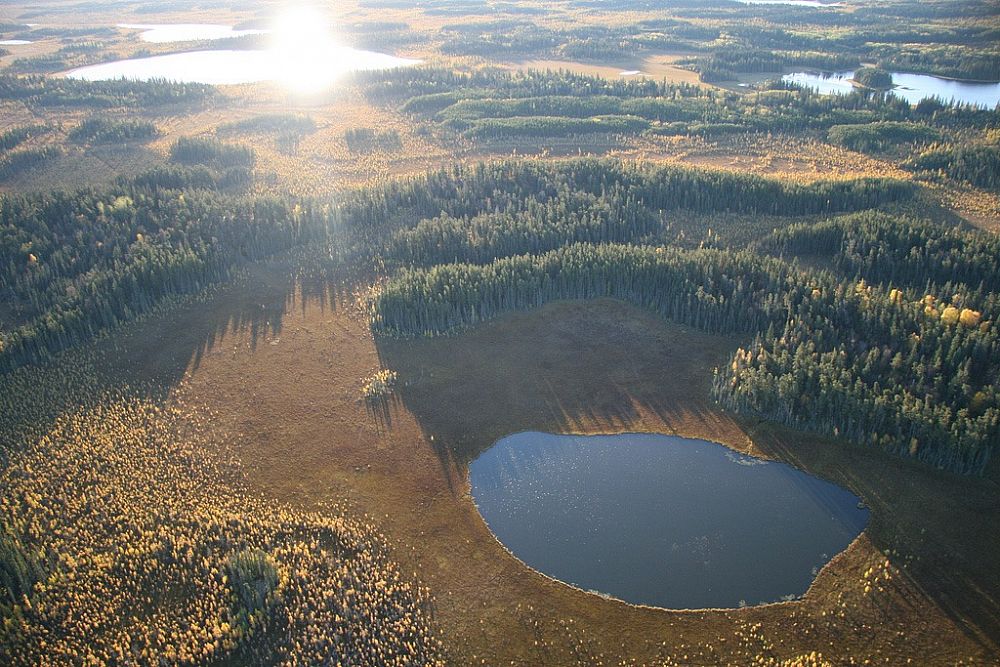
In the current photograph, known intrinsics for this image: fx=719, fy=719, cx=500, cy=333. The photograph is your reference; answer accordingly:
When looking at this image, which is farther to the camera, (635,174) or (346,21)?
(346,21)

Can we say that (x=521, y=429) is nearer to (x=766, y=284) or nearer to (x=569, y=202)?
(x=766, y=284)

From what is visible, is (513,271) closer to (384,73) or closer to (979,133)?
(979,133)

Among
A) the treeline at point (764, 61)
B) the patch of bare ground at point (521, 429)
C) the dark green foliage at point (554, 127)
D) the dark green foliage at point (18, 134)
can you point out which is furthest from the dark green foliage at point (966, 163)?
the dark green foliage at point (18, 134)

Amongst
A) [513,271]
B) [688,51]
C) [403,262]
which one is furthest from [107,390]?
[688,51]

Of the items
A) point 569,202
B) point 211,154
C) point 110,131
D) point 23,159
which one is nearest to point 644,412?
point 569,202

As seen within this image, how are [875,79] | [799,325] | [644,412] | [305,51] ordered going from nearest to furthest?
[644,412], [799,325], [875,79], [305,51]

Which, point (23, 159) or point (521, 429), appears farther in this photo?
point (23, 159)

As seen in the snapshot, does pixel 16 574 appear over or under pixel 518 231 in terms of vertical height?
under
